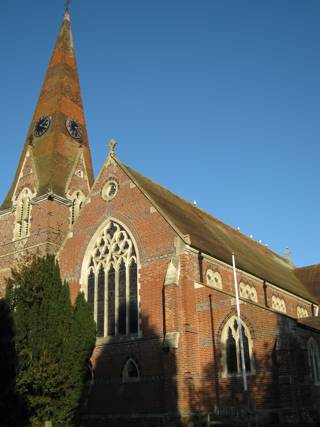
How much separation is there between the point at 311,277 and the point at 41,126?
78.6 ft

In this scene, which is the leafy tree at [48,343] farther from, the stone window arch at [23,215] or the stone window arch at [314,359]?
the stone window arch at [23,215]

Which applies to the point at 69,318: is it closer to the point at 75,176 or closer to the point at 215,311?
the point at 215,311

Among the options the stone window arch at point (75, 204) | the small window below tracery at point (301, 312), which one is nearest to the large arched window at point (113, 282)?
the stone window arch at point (75, 204)

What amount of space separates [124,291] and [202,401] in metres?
6.46

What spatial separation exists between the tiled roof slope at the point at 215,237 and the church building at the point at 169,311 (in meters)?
0.16

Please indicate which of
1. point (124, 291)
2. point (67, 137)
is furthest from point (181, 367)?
point (67, 137)

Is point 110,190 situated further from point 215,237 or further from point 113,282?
point 215,237

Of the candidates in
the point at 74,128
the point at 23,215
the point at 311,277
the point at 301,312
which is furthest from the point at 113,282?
the point at 311,277

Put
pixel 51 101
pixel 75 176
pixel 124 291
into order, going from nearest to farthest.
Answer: pixel 124 291, pixel 75 176, pixel 51 101

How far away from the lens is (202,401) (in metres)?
20.4

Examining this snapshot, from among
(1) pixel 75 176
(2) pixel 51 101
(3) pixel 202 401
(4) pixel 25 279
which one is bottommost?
(3) pixel 202 401

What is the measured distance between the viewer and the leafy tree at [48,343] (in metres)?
15.5

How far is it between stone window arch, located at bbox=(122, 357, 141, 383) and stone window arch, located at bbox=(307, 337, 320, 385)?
25.5ft

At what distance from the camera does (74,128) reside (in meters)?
38.3
